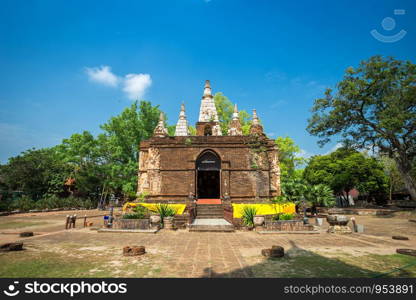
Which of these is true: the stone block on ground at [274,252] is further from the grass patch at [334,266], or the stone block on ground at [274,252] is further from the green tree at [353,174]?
the green tree at [353,174]

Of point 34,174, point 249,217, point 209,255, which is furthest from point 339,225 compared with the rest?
point 34,174

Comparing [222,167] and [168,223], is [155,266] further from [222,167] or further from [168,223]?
[222,167]

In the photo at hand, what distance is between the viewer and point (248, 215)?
38.2 ft

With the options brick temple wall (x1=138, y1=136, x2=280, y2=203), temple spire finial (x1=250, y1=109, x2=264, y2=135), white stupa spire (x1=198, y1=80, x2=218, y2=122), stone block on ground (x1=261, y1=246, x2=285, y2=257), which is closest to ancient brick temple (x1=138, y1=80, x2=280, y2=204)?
brick temple wall (x1=138, y1=136, x2=280, y2=203)

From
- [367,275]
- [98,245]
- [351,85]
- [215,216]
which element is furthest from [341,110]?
[98,245]

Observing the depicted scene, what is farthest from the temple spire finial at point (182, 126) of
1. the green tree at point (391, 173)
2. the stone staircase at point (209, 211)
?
the green tree at point (391, 173)

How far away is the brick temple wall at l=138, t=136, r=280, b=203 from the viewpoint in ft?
55.3

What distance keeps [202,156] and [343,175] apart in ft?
65.0

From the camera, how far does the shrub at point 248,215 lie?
454 inches

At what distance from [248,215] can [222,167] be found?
19.6 ft

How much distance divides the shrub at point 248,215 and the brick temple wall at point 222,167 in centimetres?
449

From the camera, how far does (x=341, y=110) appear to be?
18.8 metres

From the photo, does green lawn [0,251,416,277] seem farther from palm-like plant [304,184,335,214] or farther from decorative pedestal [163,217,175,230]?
palm-like plant [304,184,335,214]

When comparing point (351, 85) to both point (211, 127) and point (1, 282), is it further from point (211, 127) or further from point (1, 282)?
point (1, 282)
